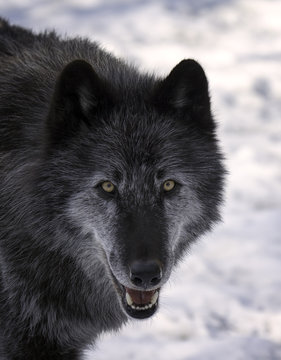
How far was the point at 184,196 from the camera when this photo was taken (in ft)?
13.0

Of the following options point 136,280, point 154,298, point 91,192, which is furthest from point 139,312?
point 91,192

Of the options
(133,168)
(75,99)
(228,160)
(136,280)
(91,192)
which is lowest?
(228,160)

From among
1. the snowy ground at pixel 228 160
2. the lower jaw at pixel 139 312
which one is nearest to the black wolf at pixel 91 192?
the lower jaw at pixel 139 312

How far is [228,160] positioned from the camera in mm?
7922

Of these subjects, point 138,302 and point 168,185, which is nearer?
point 138,302

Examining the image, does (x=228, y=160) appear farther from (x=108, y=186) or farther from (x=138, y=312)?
(x=138, y=312)

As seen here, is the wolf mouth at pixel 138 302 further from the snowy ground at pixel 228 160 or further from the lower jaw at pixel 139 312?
the snowy ground at pixel 228 160

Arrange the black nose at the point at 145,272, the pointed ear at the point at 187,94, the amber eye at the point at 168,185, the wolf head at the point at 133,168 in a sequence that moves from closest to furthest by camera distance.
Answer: the black nose at the point at 145,272 → the wolf head at the point at 133,168 → the amber eye at the point at 168,185 → the pointed ear at the point at 187,94

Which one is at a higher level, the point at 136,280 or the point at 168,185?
the point at 168,185

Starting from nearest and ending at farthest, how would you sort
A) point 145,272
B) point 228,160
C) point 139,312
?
point 145,272 < point 139,312 < point 228,160

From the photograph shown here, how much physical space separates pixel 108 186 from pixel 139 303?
24.8 inches

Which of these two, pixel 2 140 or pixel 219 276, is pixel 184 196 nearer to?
pixel 2 140

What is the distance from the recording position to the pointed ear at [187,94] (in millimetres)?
4008

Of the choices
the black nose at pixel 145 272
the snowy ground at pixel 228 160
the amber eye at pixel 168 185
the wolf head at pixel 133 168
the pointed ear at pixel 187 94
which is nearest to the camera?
the black nose at pixel 145 272
